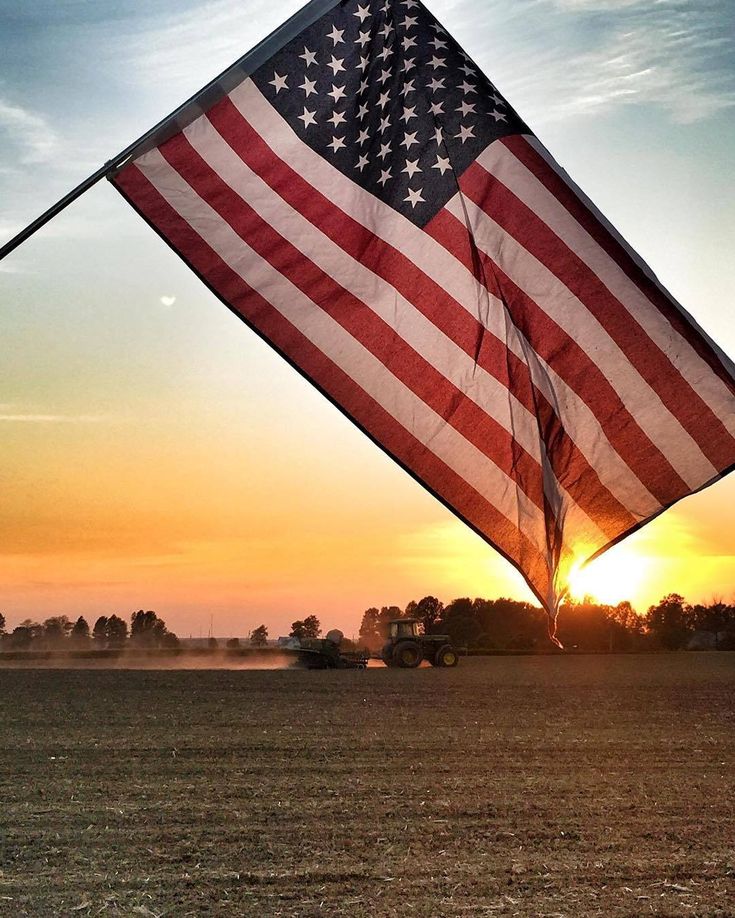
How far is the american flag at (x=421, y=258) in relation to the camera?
472 cm

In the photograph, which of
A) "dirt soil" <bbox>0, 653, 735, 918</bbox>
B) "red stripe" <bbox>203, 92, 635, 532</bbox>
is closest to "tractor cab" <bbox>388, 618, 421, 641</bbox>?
"dirt soil" <bbox>0, 653, 735, 918</bbox>

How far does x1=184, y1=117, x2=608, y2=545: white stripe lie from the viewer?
4.85 m

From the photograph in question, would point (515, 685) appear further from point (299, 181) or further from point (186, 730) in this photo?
point (299, 181)

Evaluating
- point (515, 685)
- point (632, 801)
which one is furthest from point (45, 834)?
point (515, 685)

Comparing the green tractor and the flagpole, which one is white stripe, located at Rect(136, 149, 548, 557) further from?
the green tractor

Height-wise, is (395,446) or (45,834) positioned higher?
(395,446)

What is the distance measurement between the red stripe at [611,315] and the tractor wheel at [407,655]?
A: 119ft

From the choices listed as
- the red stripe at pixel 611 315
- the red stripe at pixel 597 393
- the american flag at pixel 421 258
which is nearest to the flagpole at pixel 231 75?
the american flag at pixel 421 258

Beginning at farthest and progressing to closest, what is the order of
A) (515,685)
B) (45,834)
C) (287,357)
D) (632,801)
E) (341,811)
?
(515,685)
(632,801)
(341,811)
(45,834)
(287,357)

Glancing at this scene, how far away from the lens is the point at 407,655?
1586 inches

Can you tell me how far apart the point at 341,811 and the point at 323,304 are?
805 cm

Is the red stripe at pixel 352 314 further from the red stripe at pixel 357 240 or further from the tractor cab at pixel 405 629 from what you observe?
the tractor cab at pixel 405 629

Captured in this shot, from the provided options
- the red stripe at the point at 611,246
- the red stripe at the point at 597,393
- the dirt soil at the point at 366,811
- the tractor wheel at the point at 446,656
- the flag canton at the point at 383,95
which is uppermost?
the flag canton at the point at 383,95

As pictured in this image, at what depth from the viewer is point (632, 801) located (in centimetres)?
1255
